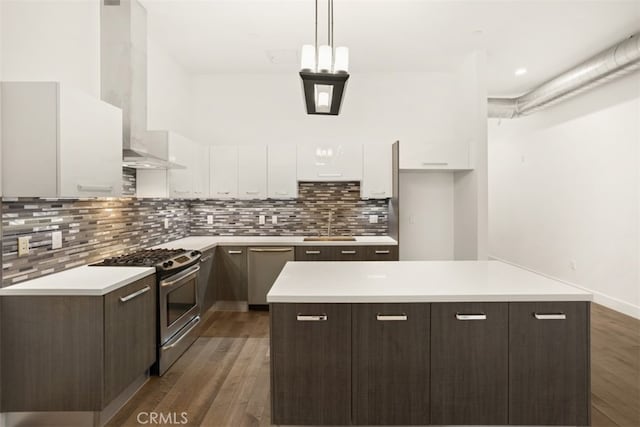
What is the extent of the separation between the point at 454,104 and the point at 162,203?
13.0 feet

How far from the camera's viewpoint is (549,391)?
193 centimetres

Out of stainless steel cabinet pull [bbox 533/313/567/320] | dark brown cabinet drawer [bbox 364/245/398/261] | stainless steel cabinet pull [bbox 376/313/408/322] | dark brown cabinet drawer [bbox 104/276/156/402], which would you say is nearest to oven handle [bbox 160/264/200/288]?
dark brown cabinet drawer [bbox 104/276/156/402]

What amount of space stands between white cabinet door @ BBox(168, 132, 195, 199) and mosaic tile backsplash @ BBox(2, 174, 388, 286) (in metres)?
0.35

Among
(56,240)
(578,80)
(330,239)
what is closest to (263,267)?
(330,239)

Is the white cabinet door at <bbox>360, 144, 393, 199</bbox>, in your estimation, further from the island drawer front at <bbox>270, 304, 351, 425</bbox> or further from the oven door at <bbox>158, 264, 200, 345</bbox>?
the island drawer front at <bbox>270, 304, 351, 425</bbox>

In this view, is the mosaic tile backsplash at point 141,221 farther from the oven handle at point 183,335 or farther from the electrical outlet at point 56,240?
the oven handle at point 183,335

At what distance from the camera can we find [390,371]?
1.93 m

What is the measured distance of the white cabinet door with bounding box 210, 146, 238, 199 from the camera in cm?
461

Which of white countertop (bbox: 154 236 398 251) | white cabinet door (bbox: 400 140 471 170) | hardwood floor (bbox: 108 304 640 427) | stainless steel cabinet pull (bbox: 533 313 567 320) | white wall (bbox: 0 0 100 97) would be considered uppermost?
white wall (bbox: 0 0 100 97)

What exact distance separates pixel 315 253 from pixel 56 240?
255 centimetres

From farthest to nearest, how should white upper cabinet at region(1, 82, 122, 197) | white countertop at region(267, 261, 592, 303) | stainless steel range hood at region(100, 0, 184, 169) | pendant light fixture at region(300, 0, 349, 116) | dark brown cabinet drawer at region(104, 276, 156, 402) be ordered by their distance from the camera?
stainless steel range hood at region(100, 0, 184, 169) < dark brown cabinet drawer at region(104, 276, 156, 402) < white upper cabinet at region(1, 82, 122, 197) < white countertop at region(267, 261, 592, 303) < pendant light fixture at region(300, 0, 349, 116)

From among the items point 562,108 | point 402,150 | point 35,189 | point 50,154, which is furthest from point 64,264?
point 562,108

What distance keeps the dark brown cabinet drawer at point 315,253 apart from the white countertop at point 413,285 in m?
1.66

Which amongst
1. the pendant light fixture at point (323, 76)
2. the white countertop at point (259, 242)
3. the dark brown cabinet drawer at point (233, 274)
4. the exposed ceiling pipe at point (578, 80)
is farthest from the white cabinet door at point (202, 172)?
the exposed ceiling pipe at point (578, 80)
